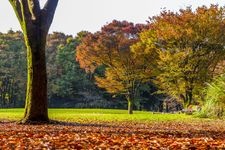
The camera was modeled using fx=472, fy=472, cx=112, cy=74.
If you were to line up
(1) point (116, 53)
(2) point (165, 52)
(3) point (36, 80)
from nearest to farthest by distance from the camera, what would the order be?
(3) point (36, 80) < (2) point (165, 52) < (1) point (116, 53)

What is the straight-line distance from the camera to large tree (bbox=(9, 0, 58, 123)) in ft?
53.7

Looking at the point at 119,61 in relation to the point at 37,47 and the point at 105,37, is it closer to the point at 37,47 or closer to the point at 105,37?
the point at 105,37

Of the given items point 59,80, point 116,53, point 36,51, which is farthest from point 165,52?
point 59,80

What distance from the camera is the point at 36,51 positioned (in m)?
16.5

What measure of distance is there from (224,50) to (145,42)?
5738 millimetres

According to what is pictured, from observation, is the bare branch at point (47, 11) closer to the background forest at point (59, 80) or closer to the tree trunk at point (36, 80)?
the tree trunk at point (36, 80)

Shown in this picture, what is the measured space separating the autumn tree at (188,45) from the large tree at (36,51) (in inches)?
699

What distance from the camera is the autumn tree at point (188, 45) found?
33.1 m

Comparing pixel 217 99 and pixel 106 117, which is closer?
pixel 217 99

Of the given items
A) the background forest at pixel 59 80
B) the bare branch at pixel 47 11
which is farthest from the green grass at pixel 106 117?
the background forest at pixel 59 80

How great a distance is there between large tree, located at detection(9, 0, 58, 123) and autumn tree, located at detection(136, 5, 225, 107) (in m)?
17.8

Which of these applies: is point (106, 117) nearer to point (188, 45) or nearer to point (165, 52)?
point (165, 52)

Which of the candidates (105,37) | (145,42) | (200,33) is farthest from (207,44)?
(105,37)

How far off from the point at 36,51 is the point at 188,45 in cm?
1920
